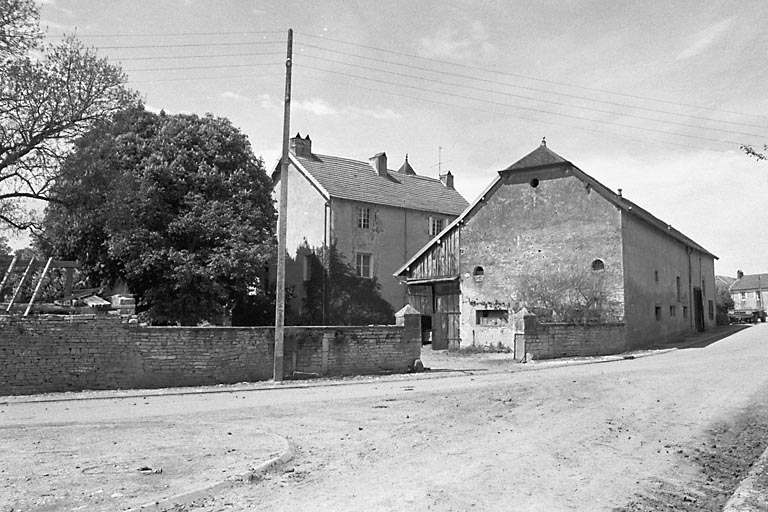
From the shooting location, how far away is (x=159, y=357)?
16.1m

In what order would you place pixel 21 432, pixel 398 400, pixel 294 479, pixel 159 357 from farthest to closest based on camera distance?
pixel 159 357 < pixel 398 400 < pixel 21 432 < pixel 294 479

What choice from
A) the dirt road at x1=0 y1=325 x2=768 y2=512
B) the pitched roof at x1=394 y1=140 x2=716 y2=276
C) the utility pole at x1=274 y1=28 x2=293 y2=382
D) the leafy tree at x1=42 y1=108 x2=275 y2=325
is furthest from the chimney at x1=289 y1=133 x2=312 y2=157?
the dirt road at x1=0 y1=325 x2=768 y2=512

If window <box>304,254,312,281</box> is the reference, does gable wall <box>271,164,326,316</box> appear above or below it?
above

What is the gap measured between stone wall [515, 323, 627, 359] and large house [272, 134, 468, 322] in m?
14.0

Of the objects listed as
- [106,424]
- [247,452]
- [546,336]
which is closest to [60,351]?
[106,424]

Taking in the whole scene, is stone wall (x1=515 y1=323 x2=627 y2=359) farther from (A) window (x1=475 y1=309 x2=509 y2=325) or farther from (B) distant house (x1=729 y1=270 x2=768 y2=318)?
(B) distant house (x1=729 y1=270 x2=768 y2=318)

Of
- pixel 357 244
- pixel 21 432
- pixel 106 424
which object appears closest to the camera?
pixel 21 432

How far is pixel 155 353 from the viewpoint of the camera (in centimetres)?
1605

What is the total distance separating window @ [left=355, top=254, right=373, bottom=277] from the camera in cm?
3649

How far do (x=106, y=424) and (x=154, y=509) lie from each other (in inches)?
211

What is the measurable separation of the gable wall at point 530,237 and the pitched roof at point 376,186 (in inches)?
312

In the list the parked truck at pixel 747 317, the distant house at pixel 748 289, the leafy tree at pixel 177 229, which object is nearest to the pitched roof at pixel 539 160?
the leafy tree at pixel 177 229

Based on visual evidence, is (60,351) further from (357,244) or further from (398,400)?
(357,244)

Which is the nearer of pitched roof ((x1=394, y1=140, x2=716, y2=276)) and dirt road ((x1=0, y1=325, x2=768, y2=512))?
dirt road ((x1=0, y1=325, x2=768, y2=512))
